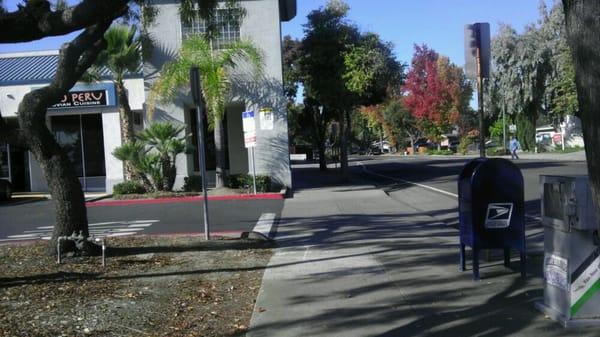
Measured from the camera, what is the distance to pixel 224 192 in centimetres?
2089

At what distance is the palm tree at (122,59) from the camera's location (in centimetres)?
2127

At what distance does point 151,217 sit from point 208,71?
7064mm

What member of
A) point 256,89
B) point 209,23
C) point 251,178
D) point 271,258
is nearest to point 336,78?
point 256,89

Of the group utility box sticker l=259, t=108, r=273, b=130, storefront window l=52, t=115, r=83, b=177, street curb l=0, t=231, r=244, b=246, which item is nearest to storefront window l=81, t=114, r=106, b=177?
storefront window l=52, t=115, r=83, b=177

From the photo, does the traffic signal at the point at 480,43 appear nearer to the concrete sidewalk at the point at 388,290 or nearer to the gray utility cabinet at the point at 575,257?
the concrete sidewalk at the point at 388,290

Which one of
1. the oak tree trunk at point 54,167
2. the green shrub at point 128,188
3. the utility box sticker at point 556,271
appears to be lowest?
the utility box sticker at point 556,271

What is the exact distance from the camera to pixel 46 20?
5703 mm

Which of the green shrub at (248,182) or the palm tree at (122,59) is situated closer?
the palm tree at (122,59)

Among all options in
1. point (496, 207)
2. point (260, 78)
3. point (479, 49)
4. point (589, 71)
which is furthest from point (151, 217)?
point (589, 71)

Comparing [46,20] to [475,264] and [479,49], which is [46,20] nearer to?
[475,264]

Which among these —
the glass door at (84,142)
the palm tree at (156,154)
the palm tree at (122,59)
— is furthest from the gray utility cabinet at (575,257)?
the glass door at (84,142)

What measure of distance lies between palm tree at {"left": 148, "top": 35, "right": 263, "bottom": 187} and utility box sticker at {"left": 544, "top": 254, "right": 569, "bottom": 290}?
16190 millimetres

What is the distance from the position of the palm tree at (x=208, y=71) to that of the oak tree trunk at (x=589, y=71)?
17860 millimetres

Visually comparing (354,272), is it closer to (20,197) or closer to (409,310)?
(409,310)
